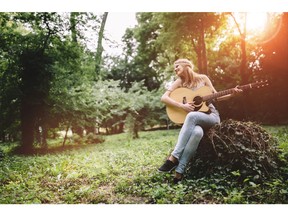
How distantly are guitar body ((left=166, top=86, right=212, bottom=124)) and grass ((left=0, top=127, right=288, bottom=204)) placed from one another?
2.48 ft

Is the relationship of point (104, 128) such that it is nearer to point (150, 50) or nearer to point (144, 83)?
point (144, 83)

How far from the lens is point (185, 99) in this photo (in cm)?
379

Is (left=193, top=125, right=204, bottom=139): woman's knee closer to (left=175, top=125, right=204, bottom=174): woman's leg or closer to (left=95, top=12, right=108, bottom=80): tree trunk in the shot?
(left=175, top=125, right=204, bottom=174): woman's leg

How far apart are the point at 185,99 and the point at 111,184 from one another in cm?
139

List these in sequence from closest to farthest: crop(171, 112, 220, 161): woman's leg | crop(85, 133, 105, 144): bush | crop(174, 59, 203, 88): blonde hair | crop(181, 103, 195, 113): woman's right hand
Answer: crop(171, 112, 220, 161): woman's leg, crop(181, 103, 195, 113): woman's right hand, crop(174, 59, 203, 88): blonde hair, crop(85, 133, 105, 144): bush

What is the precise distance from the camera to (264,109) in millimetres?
4945

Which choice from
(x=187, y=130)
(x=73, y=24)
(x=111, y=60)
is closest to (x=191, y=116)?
(x=187, y=130)

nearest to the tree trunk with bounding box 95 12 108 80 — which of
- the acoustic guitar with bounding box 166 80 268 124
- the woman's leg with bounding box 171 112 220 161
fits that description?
the acoustic guitar with bounding box 166 80 268 124

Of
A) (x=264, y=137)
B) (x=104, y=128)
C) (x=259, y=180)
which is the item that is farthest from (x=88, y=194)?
(x=104, y=128)

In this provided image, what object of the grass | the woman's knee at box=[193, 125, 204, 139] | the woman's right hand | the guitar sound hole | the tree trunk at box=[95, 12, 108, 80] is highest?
the tree trunk at box=[95, 12, 108, 80]

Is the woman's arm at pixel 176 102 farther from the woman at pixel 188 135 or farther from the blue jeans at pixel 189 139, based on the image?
the blue jeans at pixel 189 139

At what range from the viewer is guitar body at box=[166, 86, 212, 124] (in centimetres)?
370

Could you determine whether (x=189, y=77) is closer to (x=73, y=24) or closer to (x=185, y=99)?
(x=185, y=99)

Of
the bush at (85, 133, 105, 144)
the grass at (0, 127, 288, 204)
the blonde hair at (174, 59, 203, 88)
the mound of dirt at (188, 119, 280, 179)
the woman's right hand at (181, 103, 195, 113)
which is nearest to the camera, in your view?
the grass at (0, 127, 288, 204)
